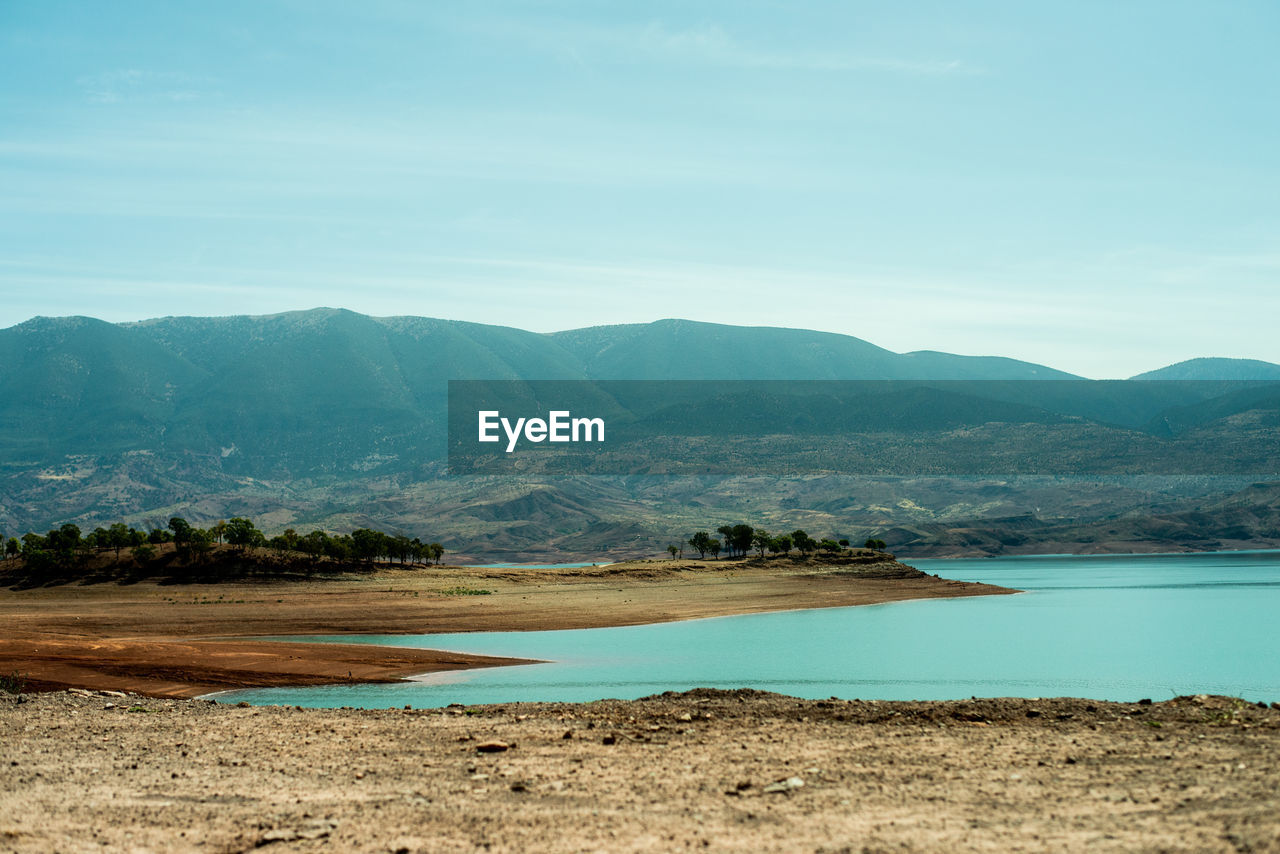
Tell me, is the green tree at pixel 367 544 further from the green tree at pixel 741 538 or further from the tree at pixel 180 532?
the green tree at pixel 741 538

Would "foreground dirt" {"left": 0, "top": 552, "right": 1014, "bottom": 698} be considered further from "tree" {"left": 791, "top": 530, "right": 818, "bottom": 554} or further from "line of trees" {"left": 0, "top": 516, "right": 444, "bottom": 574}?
"tree" {"left": 791, "top": 530, "right": 818, "bottom": 554}

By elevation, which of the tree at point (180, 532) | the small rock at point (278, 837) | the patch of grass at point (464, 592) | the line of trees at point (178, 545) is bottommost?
the patch of grass at point (464, 592)

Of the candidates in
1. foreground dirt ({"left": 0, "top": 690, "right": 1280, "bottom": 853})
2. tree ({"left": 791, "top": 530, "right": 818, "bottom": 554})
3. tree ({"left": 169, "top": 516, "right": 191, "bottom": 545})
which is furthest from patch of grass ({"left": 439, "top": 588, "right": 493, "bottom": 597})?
foreground dirt ({"left": 0, "top": 690, "right": 1280, "bottom": 853})

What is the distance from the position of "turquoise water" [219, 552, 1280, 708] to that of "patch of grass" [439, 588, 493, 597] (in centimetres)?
2354

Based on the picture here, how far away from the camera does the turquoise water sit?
34.8 meters

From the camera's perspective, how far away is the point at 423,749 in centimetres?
1784

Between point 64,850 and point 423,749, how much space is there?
257 inches

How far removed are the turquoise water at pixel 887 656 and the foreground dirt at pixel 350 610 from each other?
3674 mm

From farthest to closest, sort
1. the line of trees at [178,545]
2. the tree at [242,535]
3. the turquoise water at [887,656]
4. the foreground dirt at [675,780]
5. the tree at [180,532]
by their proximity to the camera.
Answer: the tree at [180,532], the tree at [242,535], the line of trees at [178,545], the turquoise water at [887,656], the foreground dirt at [675,780]

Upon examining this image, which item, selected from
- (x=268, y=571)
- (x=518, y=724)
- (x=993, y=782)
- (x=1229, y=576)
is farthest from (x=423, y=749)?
(x=1229, y=576)

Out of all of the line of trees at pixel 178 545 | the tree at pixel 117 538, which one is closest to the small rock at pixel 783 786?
the line of trees at pixel 178 545

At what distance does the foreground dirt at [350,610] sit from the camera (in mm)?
36469

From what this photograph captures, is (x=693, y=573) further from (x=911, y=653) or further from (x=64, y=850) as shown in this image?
(x=64, y=850)

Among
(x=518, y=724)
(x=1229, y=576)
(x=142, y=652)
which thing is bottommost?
(x=1229, y=576)
